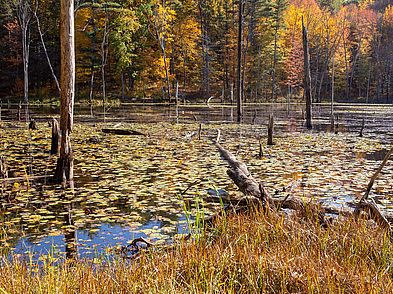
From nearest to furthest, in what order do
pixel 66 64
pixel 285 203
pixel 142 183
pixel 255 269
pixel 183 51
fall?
pixel 255 269
pixel 285 203
pixel 142 183
pixel 66 64
pixel 183 51

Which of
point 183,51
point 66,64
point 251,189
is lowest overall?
point 251,189

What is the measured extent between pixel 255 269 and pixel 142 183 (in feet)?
15.1

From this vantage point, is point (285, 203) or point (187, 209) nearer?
point (285, 203)

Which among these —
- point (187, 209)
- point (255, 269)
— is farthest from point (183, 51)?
point (255, 269)

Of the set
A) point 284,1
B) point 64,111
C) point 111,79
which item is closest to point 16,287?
point 64,111

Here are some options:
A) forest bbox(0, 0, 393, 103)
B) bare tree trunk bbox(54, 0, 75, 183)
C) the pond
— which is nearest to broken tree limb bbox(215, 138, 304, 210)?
the pond

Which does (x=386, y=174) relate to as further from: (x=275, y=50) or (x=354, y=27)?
(x=354, y=27)

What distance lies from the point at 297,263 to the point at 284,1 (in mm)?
56536

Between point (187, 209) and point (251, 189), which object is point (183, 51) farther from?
point (251, 189)

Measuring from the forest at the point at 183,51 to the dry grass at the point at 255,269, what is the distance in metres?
39.7

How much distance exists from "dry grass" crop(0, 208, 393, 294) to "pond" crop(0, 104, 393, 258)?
526 mm

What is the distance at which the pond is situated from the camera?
16.9 ft

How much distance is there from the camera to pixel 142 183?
302 inches

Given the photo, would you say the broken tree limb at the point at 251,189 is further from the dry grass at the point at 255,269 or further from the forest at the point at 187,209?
the dry grass at the point at 255,269
